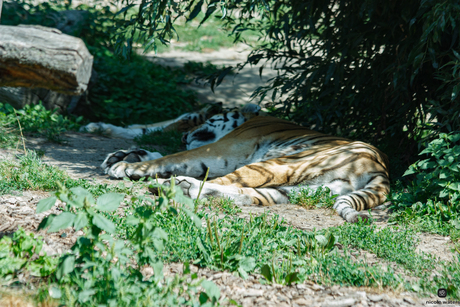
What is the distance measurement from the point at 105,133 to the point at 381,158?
3.52m

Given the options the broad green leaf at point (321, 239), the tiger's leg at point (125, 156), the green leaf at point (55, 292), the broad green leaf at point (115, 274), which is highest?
the broad green leaf at point (115, 274)

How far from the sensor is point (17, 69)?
3305 mm

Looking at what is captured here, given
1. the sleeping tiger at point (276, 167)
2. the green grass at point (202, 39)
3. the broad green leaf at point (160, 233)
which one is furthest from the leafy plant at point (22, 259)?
the green grass at point (202, 39)

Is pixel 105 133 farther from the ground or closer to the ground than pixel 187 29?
closer to the ground

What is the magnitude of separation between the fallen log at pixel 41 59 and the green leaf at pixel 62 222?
222 cm

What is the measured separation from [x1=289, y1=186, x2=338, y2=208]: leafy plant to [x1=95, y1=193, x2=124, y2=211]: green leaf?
172 centimetres

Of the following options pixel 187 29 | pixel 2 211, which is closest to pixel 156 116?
pixel 2 211

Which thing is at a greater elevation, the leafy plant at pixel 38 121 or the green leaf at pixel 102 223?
the green leaf at pixel 102 223

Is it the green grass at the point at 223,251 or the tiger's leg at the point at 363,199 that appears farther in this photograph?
the tiger's leg at the point at 363,199

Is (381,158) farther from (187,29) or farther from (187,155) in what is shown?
(187,29)

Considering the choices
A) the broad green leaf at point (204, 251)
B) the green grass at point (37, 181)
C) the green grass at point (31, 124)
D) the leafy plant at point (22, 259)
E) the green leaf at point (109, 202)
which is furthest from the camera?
the green grass at point (31, 124)

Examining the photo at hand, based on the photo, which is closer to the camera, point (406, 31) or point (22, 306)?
A: point (22, 306)

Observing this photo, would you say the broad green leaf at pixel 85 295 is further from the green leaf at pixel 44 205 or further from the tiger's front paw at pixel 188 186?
the tiger's front paw at pixel 188 186

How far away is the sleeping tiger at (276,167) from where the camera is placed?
2.95 meters
